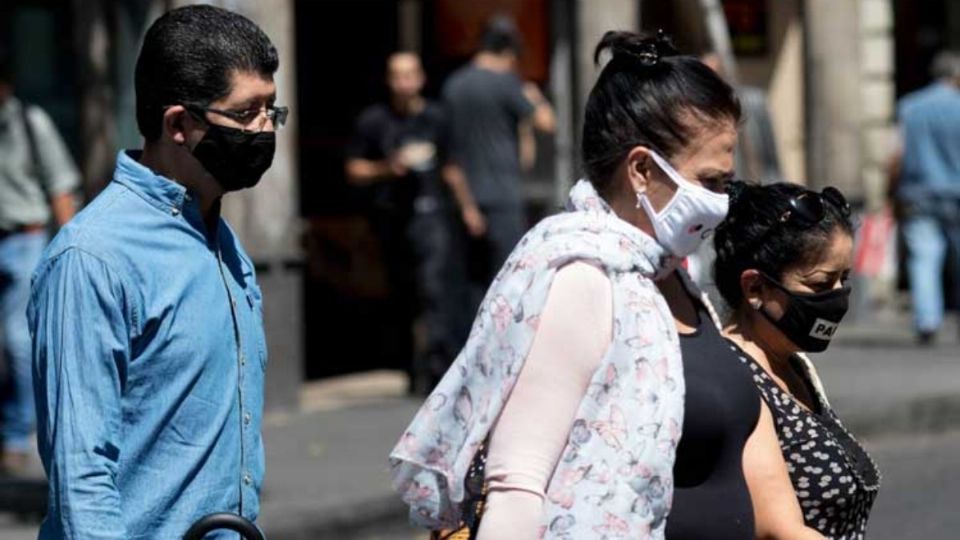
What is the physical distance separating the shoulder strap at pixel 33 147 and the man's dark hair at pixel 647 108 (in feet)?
21.9

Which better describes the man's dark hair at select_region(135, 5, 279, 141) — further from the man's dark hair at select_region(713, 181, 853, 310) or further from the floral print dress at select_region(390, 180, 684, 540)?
the man's dark hair at select_region(713, 181, 853, 310)

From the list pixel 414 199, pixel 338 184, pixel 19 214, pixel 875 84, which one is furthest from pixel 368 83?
pixel 875 84

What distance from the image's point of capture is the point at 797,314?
4.39m

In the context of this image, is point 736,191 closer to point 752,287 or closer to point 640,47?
point 752,287

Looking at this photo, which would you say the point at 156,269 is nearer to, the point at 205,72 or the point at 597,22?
the point at 205,72

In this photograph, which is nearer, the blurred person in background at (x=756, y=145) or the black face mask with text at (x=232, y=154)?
the black face mask with text at (x=232, y=154)

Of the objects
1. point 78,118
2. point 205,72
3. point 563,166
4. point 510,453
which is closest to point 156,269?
point 205,72

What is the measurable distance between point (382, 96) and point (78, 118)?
3063 millimetres

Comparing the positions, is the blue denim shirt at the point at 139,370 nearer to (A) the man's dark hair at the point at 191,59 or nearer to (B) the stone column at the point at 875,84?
(A) the man's dark hair at the point at 191,59

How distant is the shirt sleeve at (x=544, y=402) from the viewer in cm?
348

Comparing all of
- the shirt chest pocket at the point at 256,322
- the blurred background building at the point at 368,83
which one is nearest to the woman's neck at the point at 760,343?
the shirt chest pocket at the point at 256,322

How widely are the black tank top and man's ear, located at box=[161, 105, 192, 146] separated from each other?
865mm

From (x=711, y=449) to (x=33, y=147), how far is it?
686 cm

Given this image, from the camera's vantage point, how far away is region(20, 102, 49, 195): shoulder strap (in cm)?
1013
